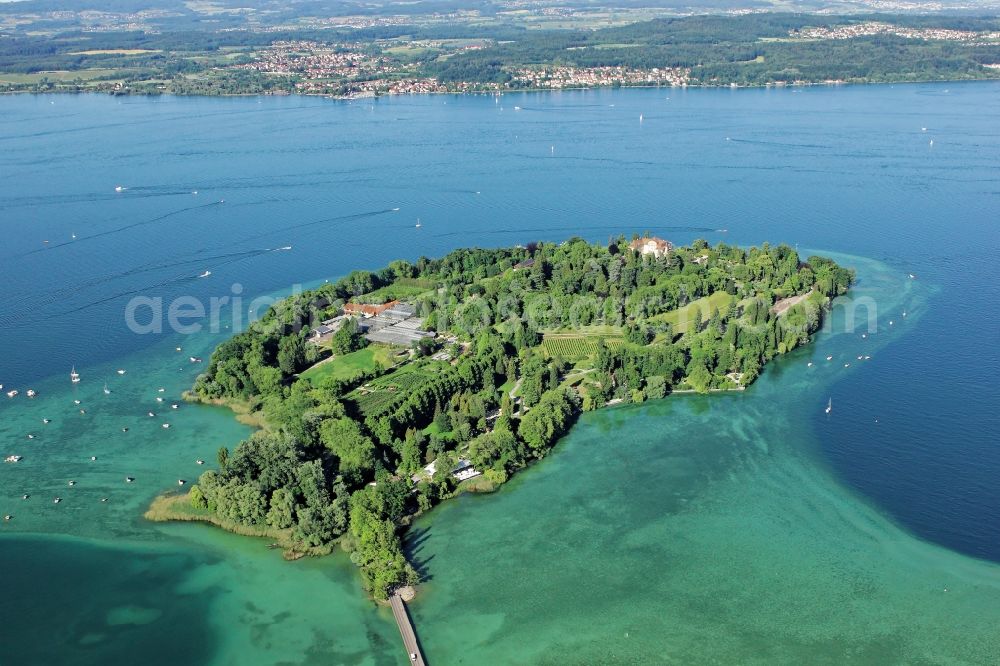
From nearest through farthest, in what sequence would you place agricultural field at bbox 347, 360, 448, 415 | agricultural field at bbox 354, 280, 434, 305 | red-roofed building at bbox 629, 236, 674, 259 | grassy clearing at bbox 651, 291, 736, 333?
agricultural field at bbox 347, 360, 448, 415
grassy clearing at bbox 651, 291, 736, 333
agricultural field at bbox 354, 280, 434, 305
red-roofed building at bbox 629, 236, 674, 259

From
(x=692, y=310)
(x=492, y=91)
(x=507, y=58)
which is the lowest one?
(x=692, y=310)

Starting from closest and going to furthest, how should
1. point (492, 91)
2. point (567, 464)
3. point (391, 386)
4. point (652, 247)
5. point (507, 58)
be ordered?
1. point (567, 464)
2. point (391, 386)
3. point (652, 247)
4. point (492, 91)
5. point (507, 58)

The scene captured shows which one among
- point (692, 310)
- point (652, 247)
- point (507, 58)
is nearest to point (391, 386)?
point (692, 310)

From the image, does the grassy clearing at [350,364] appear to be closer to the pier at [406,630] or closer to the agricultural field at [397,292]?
the agricultural field at [397,292]

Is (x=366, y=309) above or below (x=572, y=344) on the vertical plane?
above

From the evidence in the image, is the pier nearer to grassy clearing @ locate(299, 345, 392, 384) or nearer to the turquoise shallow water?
the turquoise shallow water

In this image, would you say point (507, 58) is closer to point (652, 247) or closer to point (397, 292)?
point (652, 247)

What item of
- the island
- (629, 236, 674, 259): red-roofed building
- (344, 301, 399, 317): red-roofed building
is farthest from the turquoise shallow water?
(629, 236, 674, 259): red-roofed building
